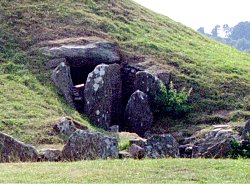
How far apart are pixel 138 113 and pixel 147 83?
1815 millimetres

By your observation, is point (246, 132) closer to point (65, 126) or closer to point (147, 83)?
point (65, 126)

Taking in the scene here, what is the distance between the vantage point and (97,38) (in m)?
32.1

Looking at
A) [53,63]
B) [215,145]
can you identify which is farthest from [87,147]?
[53,63]

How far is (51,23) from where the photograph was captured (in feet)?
110

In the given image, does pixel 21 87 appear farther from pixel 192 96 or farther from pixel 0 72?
pixel 192 96

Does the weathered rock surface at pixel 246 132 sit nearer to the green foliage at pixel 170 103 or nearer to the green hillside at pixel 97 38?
the green hillside at pixel 97 38

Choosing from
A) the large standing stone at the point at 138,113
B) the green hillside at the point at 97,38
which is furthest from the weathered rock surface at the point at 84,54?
the large standing stone at the point at 138,113

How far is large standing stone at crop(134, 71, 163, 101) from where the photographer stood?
94.0 feet

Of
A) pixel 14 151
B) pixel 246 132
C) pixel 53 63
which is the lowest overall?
pixel 14 151

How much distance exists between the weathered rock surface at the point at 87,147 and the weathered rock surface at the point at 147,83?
924 cm

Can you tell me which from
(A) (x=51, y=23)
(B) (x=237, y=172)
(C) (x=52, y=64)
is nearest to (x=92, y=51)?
(C) (x=52, y=64)

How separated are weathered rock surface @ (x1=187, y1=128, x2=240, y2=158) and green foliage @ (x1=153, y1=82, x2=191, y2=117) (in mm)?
4995

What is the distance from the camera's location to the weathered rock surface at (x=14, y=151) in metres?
19.3

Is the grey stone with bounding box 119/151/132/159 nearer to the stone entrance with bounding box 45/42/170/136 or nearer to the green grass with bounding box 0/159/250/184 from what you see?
the green grass with bounding box 0/159/250/184
